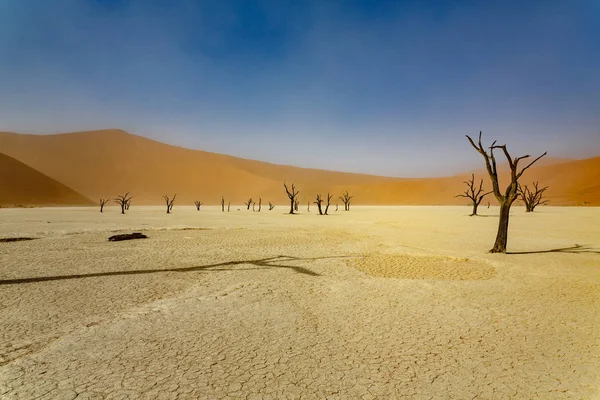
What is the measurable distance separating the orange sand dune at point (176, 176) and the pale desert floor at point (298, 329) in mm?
93854

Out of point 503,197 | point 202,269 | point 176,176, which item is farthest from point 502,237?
point 176,176

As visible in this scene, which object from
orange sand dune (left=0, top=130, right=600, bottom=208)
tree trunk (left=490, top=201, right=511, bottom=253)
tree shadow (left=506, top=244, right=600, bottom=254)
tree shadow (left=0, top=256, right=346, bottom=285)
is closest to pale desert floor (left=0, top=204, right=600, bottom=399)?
tree shadow (left=0, top=256, right=346, bottom=285)

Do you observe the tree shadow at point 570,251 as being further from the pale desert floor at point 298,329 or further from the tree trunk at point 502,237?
the pale desert floor at point 298,329

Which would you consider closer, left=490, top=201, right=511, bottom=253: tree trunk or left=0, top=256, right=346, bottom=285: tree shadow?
left=0, top=256, right=346, bottom=285: tree shadow

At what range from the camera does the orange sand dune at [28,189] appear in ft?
225

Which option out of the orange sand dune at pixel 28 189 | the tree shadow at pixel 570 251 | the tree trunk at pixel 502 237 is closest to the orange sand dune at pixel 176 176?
the orange sand dune at pixel 28 189

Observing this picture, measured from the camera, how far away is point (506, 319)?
17.0ft

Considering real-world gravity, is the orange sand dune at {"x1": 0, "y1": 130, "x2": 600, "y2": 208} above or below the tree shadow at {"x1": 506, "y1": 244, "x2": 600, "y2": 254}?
above

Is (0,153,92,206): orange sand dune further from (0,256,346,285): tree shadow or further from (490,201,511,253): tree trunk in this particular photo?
(490,201,511,253): tree trunk

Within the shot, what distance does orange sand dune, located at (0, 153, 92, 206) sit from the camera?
6869 cm

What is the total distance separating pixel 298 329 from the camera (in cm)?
478

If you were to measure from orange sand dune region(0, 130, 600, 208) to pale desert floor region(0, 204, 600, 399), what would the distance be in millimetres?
93854

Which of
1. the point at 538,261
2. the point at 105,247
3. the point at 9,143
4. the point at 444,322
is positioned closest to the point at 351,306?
the point at 444,322

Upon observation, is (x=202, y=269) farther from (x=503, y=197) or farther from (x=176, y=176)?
Answer: (x=176, y=176)
